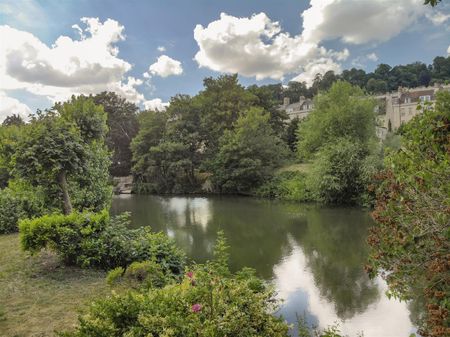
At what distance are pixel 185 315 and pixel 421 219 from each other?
120 inches

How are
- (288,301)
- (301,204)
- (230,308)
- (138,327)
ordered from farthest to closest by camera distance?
(301,204)
(288,301)
(230,308)
(138,327)

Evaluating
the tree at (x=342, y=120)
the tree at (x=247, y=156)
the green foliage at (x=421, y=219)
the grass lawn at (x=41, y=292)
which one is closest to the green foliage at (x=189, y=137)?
the tree at (x=247, y=156)

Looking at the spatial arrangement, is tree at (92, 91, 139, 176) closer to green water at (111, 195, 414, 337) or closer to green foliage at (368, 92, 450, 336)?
green water at (111, 195, 414, 337)

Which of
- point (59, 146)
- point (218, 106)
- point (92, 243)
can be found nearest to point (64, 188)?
point (59, 146)

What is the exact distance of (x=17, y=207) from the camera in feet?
40.7

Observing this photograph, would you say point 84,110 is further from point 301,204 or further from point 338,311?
point 301,204

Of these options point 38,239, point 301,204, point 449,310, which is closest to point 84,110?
point 38,239

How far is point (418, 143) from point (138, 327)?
4.36m

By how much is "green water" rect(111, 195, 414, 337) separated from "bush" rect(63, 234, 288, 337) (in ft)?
9.50

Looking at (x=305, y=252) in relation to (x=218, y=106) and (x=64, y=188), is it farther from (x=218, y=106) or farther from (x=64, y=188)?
(x=218, y=106)

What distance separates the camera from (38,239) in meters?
7.27

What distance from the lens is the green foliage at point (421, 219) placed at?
3646 millimetres

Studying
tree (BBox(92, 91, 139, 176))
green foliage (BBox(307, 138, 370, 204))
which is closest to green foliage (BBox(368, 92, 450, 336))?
green foliage (BBox(307, 138, 370, 204))

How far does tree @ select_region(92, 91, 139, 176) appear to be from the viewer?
4440 centimetres
